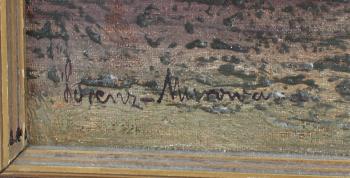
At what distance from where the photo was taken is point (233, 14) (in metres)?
0.80

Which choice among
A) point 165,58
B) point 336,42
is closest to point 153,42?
point 165,58

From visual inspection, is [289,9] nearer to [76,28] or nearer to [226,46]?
[226,46]

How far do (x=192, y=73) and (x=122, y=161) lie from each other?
0.56ft

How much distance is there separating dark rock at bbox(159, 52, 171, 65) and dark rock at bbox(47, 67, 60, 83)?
16 centimetres

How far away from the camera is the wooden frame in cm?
80

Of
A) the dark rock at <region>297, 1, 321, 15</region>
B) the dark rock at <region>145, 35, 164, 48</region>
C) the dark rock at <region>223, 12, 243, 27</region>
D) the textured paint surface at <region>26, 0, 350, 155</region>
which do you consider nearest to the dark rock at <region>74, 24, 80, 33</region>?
the textured paint surface at <region>26, 0, 350, 155</region>

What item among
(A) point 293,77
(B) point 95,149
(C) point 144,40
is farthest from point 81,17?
(A) point 293,77

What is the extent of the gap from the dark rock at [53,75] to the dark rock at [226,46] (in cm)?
24

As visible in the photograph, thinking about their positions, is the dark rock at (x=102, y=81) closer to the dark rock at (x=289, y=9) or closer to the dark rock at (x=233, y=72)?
the dark rock at (x=233, y=72)

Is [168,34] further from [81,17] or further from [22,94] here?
[22,94]

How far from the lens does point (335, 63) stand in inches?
31.4

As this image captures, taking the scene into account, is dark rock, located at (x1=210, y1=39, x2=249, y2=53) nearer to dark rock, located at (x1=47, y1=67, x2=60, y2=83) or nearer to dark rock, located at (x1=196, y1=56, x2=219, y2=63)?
dark rock, located at (x1=196, y1=56, x2=219, y2=63)

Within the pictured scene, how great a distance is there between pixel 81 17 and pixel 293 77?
33 centimetres

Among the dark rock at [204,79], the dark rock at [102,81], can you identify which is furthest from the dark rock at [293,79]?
the dark rock at [102,81]
